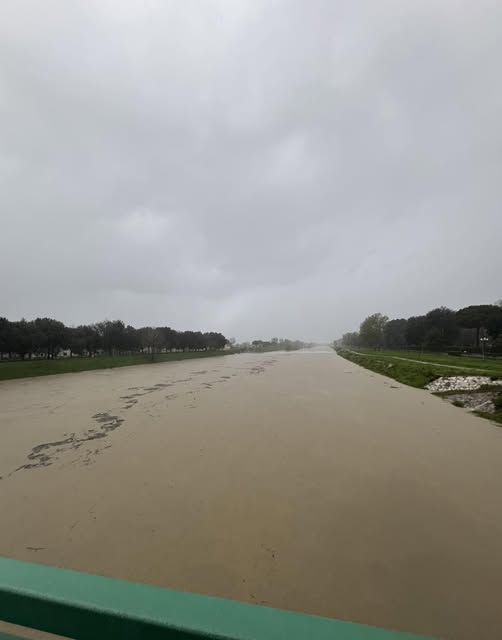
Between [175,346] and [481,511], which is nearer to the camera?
[481,511]

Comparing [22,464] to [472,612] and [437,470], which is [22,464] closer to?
[472,612]

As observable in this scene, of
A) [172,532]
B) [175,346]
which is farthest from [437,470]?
[175,346]

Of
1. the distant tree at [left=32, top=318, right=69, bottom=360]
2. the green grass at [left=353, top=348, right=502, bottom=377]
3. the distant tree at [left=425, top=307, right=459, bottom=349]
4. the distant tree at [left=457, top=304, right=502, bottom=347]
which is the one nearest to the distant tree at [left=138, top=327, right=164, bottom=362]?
the distant tree at [left=32, top=318, right=69, bottom=360]

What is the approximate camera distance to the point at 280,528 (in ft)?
14.5

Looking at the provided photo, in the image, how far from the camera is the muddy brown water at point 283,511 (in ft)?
11.0

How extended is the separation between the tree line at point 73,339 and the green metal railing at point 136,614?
45982 millimetres

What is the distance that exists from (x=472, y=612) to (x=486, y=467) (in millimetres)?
4652

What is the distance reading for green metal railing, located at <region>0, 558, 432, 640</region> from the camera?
0.71 meters

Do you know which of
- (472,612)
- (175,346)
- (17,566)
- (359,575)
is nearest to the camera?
(17,566)

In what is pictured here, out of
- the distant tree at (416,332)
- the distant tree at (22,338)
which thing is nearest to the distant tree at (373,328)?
the distant tree at (416,332)

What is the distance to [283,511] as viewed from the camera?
4.86 metres

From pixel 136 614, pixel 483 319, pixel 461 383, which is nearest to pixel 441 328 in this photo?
pixel 483 319

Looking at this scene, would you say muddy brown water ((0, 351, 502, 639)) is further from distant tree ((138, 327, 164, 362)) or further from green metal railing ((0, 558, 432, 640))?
distant tree ((138, 327, 164, 362))

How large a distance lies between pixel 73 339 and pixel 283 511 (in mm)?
51129
